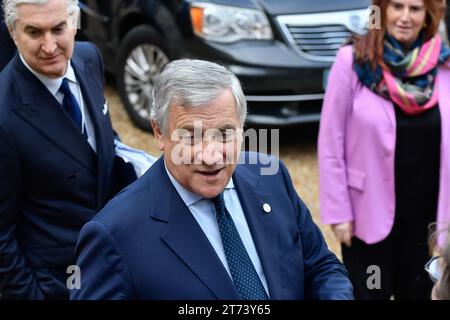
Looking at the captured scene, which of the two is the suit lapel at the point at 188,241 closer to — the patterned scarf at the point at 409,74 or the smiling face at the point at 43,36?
the smiling face at the point at 43,36

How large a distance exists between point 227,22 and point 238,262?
4.30m

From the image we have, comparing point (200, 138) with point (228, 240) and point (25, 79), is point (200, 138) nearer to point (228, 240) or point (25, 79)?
point (228, 240)

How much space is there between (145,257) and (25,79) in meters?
1.20

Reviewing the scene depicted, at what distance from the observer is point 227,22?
701 cm

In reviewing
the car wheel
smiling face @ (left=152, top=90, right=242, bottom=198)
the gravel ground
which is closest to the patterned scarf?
smiling face @ (left=152, top=90, right=242, bottom=198)

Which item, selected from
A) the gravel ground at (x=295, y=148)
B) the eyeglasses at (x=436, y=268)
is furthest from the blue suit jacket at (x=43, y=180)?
the gravel ground at (x=295, y=148)

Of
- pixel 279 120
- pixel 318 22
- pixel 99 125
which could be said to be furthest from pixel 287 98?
pixel 99 125

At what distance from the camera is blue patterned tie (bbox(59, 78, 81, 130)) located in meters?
3.81

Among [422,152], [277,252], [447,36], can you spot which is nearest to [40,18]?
[277,252]

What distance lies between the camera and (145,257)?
9.25 feet

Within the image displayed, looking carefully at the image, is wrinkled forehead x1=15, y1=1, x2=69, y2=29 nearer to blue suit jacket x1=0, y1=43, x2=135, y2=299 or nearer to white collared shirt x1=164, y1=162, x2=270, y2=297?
blue suit jacket x1=0, y1=43, x2=135, y2=299

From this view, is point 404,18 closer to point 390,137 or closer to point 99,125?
point 390,137

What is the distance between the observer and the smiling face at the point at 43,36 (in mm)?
3656

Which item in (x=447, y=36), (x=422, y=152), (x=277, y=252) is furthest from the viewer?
(x=447, y=36)
